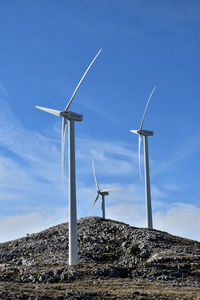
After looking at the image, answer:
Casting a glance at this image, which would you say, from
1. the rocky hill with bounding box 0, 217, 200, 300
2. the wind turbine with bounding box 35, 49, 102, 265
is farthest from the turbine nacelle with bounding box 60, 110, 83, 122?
the rocky hill with bounding box 0, 217, 200, 300

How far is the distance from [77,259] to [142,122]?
137ft

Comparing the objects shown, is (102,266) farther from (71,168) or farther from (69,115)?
(69,115)

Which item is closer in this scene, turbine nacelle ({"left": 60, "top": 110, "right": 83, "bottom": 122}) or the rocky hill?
the rocky hill

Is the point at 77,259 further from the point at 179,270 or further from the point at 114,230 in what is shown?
the point at 114,230

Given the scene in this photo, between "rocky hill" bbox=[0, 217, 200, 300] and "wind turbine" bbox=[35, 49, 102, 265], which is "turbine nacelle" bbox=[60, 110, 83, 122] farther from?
"rocky hill" bbox=[0, 217, 200, 300]

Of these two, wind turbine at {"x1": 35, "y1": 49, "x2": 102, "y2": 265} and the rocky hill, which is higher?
wind turbine at {"x1": 35, "y1": 49, "x2": 102, "y2": 265}

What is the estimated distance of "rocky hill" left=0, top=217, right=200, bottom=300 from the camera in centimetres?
4422

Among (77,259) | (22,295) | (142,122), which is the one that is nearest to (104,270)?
(77,259)

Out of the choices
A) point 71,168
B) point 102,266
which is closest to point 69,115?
point 71,168

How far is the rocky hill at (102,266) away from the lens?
44219 millimetres

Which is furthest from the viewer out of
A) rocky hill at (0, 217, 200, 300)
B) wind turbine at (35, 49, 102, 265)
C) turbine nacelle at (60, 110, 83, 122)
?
turbine nacelle at (60, 110, 83, 122)

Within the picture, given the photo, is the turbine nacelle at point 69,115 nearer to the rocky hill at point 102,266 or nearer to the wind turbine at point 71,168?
the wind turbine at point 71,168

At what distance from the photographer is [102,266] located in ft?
196

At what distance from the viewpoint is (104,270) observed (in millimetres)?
57750
